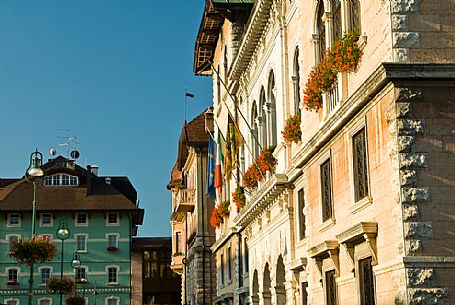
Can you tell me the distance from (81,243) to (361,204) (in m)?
66.4

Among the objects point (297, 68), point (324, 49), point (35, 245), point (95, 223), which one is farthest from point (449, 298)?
point (95, 223)

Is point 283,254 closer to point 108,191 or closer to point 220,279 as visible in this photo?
point 220,279

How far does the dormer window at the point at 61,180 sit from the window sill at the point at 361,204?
225 feet

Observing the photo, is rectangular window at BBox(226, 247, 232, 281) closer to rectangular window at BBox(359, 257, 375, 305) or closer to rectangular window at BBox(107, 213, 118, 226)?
rectangular window at BBox(359, 257, 375, 305)

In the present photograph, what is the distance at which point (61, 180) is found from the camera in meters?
85.7

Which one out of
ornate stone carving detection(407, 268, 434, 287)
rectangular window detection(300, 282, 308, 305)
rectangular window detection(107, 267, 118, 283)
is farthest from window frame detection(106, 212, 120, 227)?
ornate stone carving detection(407, 268, 434, 287)

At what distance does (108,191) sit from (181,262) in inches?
730

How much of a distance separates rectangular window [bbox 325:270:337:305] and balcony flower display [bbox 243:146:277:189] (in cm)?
893

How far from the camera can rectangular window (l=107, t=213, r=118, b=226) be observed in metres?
82.7

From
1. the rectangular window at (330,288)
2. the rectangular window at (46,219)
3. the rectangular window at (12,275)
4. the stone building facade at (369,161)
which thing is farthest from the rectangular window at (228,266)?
the rectangular window at (46,219)

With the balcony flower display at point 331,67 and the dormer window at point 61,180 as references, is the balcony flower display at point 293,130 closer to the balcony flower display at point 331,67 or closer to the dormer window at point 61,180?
the balcony flower display at point 331,67

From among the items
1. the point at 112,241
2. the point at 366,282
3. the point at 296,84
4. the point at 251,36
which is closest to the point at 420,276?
the point at 366,282

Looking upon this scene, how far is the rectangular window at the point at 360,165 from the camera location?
17719mm

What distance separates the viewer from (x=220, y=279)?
4522 cm
